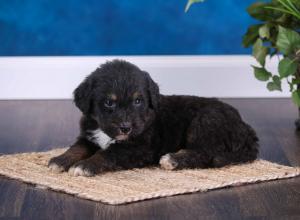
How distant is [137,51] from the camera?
547 centimetres

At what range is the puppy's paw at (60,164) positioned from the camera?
3.56 m

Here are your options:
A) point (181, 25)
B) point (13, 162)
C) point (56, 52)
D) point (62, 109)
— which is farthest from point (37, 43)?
point (13, 162)

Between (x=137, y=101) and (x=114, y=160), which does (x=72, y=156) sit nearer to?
(x=114, y=160)

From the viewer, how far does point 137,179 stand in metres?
3.47

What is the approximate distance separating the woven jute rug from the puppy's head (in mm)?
214

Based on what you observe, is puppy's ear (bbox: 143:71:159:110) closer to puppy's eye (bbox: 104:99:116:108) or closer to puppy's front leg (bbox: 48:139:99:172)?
puppy's eye (bbox: 104:99:116:108)

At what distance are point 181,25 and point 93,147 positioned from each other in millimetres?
1927

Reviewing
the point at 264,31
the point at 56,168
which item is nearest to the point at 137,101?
the point at 56,168

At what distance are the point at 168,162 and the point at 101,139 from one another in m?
0.33

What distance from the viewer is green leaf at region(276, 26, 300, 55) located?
3988 millimetres

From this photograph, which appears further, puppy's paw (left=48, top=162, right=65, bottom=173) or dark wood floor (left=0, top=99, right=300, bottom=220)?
puppy's paw (left=48, top=162, right=65, bottom=173)

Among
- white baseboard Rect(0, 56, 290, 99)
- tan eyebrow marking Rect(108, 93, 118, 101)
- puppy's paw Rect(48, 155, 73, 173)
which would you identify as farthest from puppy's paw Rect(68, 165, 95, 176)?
white baseboard Rect(0, 56, 290, 99)

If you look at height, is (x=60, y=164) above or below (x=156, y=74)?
below

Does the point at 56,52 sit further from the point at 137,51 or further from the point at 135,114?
the point at 135,114
